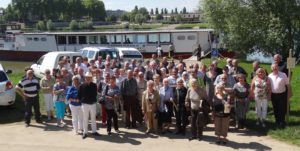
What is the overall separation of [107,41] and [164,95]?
30.4m

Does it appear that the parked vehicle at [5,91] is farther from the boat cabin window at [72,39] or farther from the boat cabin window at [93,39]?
the boat cabin window at [72,39]

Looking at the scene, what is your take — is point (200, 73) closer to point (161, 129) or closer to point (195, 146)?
point (161, 129)

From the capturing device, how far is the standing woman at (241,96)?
11297 millimetres

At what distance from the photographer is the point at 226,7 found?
33.5 m

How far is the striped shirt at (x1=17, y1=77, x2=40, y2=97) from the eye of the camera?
12.3 meters

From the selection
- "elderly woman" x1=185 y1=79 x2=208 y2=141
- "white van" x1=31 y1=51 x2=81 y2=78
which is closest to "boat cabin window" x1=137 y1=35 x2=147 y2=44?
"white van" x1=31 y1=51 x2=81 y2=78

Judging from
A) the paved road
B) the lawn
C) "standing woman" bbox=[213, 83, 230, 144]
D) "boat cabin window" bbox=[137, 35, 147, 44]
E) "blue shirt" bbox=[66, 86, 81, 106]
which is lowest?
the paved road

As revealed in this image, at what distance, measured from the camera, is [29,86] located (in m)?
12.4

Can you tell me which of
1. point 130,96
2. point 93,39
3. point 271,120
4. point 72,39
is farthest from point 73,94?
point 72,39

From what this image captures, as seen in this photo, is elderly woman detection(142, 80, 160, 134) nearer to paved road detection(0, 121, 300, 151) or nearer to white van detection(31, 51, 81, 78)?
paved road detection(0, 121, 300, 151)

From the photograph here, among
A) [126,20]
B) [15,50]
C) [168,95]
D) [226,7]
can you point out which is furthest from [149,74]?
[126,20]

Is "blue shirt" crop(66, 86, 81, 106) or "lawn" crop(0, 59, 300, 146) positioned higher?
"blue shirt" crop(66, 86, 81, 106)

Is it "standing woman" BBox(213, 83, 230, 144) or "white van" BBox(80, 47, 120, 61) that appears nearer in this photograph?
"standing woman" BBox(213, 83, 230, 144)

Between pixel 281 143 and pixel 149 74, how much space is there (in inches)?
213
